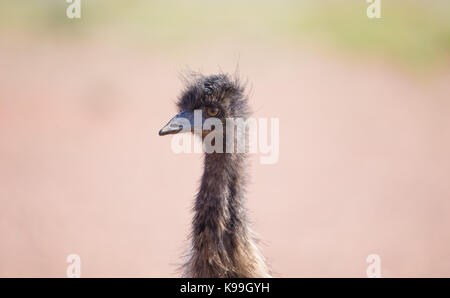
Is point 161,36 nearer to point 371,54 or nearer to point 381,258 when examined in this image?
point 371,54

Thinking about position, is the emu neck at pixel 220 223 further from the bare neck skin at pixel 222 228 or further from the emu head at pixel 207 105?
the emu head at pixel 207 105

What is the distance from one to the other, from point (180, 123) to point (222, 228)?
1.54 ft

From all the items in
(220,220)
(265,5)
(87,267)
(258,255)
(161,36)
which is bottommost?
(87,267)

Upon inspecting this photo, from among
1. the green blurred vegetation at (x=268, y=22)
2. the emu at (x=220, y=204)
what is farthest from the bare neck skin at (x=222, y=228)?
the green blurred vegetation at (x=268, y=22)

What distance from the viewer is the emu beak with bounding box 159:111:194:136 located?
2.02 metres

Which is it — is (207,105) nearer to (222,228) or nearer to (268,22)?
(222,228)

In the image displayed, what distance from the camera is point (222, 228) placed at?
6.40 ft

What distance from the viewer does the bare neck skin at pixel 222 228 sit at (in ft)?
6.40

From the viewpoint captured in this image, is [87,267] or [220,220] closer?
[220,220]

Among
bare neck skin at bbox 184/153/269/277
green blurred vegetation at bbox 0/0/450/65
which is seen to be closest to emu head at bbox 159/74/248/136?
bare neck skin at bbox 184/153/269/277

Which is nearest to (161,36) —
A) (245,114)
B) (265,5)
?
(265,5)

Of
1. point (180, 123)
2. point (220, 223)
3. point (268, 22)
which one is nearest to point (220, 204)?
point (220, 223)

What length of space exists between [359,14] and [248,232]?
4.55m

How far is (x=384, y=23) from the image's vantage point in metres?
5.88
